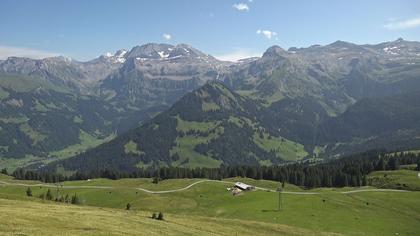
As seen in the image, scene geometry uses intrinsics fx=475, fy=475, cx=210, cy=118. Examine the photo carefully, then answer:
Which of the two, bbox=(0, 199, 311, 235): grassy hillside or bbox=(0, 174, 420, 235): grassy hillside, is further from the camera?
bbox=(0, 174, 420, 235): grassy hillside

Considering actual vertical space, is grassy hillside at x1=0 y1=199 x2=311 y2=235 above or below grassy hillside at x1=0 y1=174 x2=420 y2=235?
above

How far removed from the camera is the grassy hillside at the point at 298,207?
130m

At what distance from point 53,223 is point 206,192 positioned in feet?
424

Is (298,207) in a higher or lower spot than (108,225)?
lower

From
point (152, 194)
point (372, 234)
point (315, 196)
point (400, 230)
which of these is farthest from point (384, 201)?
point (152, 194)

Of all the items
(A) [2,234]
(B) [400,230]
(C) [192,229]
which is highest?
(A) [2,234]

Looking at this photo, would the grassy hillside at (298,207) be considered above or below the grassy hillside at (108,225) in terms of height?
below

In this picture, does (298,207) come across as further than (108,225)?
Yes

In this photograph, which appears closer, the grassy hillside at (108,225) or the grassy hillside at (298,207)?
the grassy hillside at (108,225)

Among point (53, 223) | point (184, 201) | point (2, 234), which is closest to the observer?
point (2, 234)

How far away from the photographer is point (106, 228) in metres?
66.1

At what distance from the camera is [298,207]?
5969 inches

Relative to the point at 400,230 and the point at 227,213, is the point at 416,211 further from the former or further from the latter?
the point at 227,213

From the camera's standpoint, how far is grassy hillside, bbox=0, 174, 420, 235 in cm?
13000
